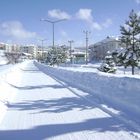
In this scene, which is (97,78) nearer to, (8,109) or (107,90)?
(107,90)

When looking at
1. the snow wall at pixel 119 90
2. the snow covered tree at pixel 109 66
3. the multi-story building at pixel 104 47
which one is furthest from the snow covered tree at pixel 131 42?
the multi-story building at pixel 104 47

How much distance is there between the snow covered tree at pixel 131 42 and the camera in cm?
4488

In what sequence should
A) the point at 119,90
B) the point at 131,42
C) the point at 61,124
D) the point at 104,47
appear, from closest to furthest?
the point at 61,124 → the point at 119,90 → the point at 131,42 → the point at 104,47

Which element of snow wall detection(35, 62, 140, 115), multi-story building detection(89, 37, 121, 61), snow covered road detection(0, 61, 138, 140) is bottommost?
snow covered road detection(0, 61, 138, 140)

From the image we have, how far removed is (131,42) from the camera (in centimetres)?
4534

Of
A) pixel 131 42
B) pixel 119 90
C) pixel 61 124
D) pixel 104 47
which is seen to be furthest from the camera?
pixel 104 47

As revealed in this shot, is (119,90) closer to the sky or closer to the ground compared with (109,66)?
closer to the sky

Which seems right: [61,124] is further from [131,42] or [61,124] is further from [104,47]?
[104,47]

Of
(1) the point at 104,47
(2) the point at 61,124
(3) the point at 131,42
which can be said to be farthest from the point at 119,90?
(1) the point at 104,47

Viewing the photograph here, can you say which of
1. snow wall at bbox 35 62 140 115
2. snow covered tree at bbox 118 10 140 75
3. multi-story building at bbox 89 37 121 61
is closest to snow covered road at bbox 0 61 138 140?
snow wall at bbox 35 62 140 115

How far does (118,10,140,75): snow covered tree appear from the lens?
44.9 meters

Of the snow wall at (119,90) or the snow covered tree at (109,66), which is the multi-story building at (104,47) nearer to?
the snow covered tree at (109,66)

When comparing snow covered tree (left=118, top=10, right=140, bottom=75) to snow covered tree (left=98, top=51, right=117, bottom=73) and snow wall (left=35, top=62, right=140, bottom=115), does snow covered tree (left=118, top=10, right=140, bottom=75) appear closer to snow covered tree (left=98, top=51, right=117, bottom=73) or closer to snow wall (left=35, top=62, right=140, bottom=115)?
snow covered tree (left=98, top=51, right=117, bottom=73)

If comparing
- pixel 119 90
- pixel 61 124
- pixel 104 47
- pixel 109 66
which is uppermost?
pixel 104 47
